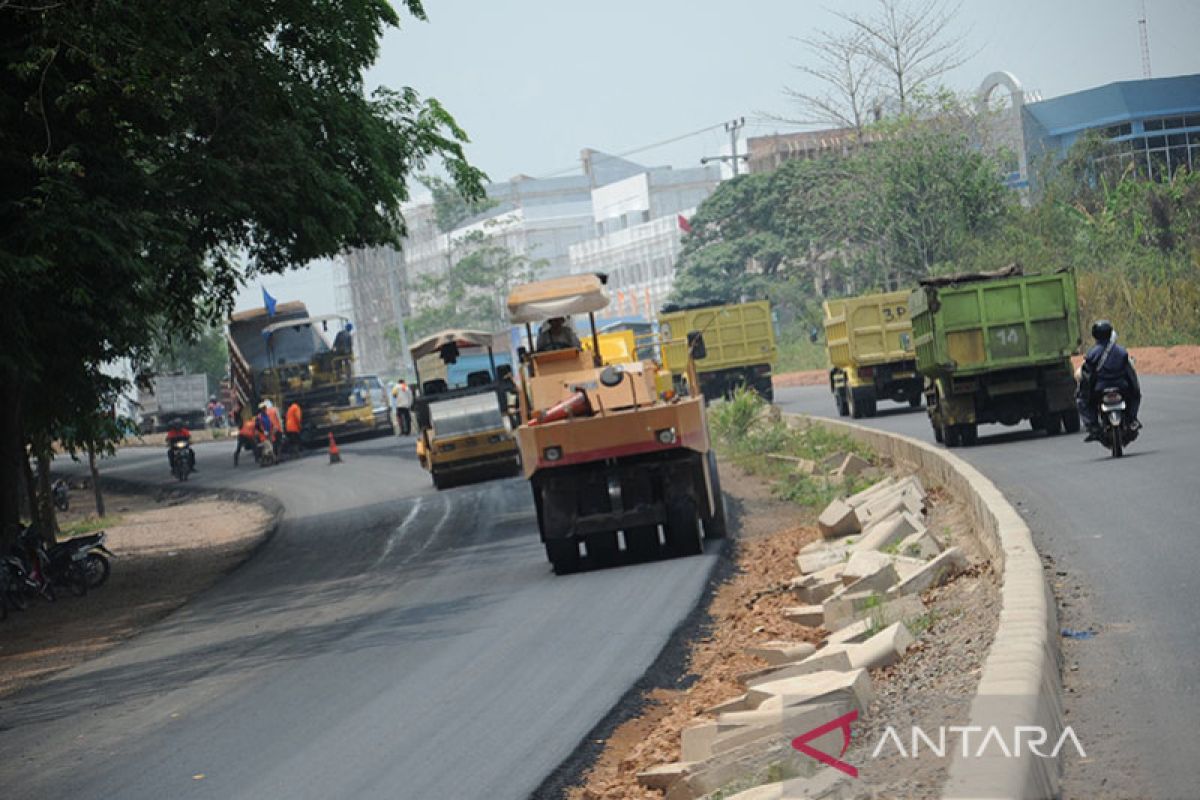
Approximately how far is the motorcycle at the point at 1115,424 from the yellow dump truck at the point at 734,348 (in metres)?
25.3

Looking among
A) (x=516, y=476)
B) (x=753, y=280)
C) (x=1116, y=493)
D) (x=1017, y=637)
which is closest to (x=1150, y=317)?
(x=516, y=476)

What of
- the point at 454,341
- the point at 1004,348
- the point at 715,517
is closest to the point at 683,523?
the point at 715,517

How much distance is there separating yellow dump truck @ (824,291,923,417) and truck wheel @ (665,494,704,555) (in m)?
17.9

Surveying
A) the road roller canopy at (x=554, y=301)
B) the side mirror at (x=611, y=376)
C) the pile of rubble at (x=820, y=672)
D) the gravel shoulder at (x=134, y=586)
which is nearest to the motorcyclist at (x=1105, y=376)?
the pile of rubble at (x=820, y=672)

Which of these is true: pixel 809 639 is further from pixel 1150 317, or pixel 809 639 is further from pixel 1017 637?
pixel 1150 317

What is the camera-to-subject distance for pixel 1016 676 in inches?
269

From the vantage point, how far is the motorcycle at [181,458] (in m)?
49.9

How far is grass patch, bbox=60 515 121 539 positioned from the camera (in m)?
36.6

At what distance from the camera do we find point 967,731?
605cm

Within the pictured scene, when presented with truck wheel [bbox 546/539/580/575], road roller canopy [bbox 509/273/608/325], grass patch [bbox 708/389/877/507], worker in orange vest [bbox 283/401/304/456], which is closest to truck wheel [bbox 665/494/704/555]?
truck wheel [bbox 546/539/580/575]

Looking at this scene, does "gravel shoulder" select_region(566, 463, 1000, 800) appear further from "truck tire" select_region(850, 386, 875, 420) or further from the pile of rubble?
"truck tire" select_region(850, 386, 875, 420)

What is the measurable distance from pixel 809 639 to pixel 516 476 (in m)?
21.3

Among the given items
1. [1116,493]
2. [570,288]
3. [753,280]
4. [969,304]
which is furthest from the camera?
[753,280]

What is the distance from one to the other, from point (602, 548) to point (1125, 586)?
8.04m
